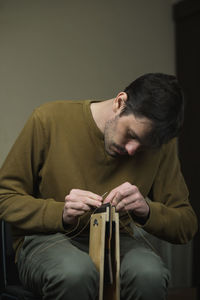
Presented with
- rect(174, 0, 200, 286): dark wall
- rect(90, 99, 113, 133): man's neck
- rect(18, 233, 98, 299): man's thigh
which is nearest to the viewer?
rect(18, 233, 98, 299): man's thigh

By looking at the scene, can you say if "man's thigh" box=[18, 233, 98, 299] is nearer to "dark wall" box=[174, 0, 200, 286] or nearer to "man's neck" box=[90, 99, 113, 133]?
"man's neck" box=[90, 99, 113, 133]

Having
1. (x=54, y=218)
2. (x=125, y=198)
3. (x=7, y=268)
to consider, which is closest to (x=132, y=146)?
(x=125, y=198)

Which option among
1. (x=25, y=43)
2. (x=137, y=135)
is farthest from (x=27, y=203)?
(x=25, y=43)

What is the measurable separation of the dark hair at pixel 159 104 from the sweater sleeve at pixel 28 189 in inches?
12.9

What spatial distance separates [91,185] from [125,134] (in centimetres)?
21

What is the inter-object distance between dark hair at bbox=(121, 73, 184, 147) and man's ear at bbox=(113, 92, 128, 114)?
0.12 ft

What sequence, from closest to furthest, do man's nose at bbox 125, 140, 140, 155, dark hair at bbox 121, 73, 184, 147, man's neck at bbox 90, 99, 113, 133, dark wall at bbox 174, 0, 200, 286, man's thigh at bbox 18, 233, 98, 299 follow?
man's thigh at bbox 18, 233, 98, 299 → dark hair at bbox 121, 73, 184, 147 → man's nose at bbox 125, 140, 140, 155 → man's neck at bbox 90, 99, 113, 133 → dark wall at bbox 174, 0, 200, 286

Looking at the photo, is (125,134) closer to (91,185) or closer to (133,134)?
(133,134)

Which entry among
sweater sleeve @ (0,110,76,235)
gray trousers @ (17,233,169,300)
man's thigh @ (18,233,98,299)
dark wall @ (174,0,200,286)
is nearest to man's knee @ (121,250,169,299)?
gray trousers @ (17,233,169,300)

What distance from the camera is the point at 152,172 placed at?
5.49 feet

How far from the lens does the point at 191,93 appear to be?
292 cm

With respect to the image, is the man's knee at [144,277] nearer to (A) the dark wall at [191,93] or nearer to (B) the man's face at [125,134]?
(B) the man's face at [125,134]

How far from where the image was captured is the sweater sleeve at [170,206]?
5.17 feet

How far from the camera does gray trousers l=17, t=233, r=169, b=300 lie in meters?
1.29
